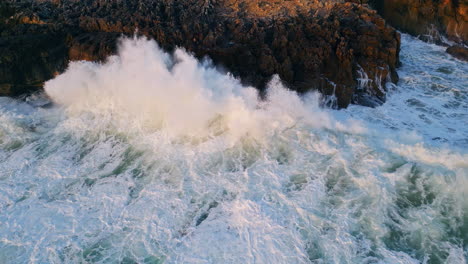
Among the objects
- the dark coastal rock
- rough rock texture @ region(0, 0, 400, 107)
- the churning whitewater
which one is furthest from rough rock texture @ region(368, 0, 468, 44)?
the churning whitewater

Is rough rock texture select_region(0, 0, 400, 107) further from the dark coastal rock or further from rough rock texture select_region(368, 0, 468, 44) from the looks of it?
rough rock texture select_region(368, 0, 468, 44)

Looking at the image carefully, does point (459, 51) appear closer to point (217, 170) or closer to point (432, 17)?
point (432, 17)

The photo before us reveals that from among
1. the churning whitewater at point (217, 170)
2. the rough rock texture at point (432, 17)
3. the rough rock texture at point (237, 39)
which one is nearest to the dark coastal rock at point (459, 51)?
the rough rock texture at point (432, 17)

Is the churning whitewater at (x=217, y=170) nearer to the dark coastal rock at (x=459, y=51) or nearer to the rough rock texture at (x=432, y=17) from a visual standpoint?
the dark coastal rock at (x=459, y=51)

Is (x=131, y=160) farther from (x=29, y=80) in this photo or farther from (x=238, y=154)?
(x=29, y=80)

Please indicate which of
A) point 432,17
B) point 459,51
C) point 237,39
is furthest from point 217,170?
point 432,17
